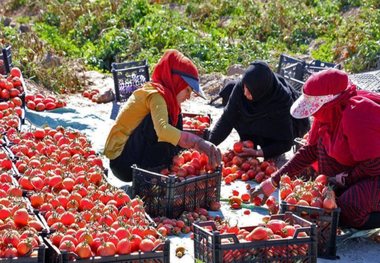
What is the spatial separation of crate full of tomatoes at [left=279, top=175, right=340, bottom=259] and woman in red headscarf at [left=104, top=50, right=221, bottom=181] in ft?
2.81

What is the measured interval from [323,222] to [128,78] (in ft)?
14.1

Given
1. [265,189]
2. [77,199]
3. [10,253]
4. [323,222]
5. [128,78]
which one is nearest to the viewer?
[10,253]

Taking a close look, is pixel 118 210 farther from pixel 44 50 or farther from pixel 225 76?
pixel 44 50

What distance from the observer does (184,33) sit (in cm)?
1155

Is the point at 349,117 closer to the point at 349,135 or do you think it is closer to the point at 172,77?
the point at 349,135

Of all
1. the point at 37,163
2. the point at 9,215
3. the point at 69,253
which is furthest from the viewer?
the point at 37,163

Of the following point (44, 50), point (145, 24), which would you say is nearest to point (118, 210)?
point (44, 50)

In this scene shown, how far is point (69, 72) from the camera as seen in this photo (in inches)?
394

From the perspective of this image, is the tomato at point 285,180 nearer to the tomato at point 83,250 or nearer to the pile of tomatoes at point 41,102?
the tomato at point 83,250

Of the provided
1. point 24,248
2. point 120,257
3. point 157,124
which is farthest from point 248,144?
point 24,248

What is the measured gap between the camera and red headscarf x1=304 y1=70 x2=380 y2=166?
5.41 meters

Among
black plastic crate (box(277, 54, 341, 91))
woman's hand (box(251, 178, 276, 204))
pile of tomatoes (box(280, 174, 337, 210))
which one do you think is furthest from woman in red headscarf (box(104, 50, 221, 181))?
black plastic crate (box(277, 54, 341, 91))

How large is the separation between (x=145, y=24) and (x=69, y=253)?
7683 millimetres

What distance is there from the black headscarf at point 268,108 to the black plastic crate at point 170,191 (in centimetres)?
112
